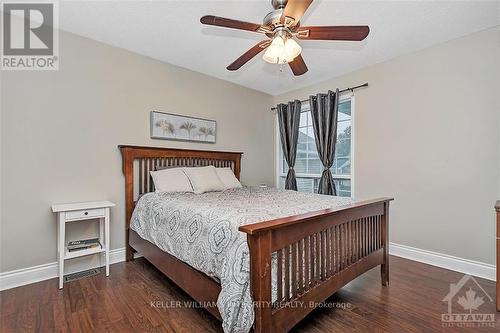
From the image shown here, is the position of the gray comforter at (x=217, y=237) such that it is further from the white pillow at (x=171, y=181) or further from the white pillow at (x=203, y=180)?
the white pillow at (x=203, y=180)

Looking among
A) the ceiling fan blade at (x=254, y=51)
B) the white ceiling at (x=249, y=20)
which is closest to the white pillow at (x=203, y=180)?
the ceiling fan blade at (x=254, y=51)

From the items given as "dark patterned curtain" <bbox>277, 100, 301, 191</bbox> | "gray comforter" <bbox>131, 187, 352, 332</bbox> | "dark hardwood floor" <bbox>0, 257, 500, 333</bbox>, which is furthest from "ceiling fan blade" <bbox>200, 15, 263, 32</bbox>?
"dark patterned curtain" <bbox>277, 100, 301, 191</bbox>

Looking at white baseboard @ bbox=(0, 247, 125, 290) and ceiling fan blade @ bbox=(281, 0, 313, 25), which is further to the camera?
white baseboard @ bbox=(0, 247, 125, 290)

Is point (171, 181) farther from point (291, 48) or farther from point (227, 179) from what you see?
point (291, 48)

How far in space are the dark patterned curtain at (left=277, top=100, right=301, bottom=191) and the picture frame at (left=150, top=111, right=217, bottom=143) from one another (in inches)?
49.2

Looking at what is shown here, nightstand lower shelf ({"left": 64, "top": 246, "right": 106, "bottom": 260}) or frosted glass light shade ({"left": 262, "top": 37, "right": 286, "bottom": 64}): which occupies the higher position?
frosted glass light shade ({"left": 262, "top": 37, "right": 286, "bottom": 64})

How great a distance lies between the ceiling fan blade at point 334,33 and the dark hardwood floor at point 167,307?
2.03 m

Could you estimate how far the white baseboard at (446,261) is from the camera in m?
2.37

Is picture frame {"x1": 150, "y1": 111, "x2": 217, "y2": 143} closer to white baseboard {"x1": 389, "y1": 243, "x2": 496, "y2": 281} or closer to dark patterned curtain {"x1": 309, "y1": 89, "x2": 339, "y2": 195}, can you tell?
dark patterned curtain {"x1": 309, "y1": 89, "x2": 339, "y2": 195}

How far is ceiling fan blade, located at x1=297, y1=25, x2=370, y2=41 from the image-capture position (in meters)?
1.70

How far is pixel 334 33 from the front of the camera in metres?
1.79

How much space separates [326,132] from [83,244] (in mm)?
3259

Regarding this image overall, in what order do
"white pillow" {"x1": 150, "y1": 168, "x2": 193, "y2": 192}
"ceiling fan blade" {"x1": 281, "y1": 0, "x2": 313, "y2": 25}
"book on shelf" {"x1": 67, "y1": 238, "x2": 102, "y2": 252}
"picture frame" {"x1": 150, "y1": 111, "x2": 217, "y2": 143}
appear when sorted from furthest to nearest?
1. "picture frame" {"x1": 150, "y1": 111, "x2": 217, "y2": 143}
2. "white pillow" {"x1": 150, "y1": 168, "x2": 193, "y2": 192}
3. "book on shelf" {"x1": 67, "y1": 238, "x2": 102, "y2": 252}
4. "ceiling fan blade" {"x1": 281, "y1": 0, "x2": 313, "y2": 25}

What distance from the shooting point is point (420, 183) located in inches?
111
